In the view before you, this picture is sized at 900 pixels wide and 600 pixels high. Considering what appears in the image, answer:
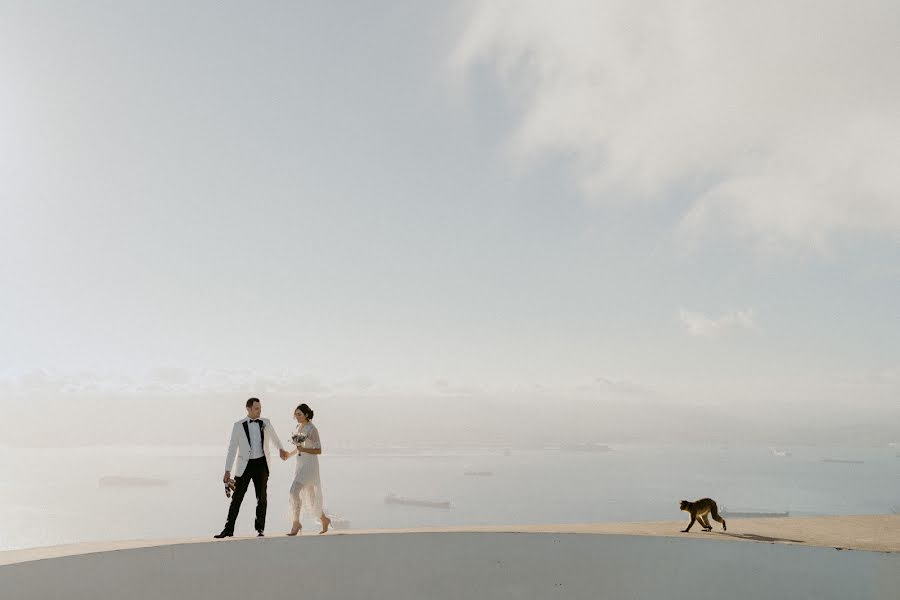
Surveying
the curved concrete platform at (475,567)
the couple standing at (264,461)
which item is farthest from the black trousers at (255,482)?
the curved concrete platform at (475,567)

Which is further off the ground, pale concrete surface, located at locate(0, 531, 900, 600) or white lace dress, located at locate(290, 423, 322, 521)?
white lace dress, located at locate(290, 423, 322, 521)

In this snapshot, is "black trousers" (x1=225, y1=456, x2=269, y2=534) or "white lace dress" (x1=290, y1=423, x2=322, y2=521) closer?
"black trousers" (x1=225, y1=456, x2=269, y2=534)

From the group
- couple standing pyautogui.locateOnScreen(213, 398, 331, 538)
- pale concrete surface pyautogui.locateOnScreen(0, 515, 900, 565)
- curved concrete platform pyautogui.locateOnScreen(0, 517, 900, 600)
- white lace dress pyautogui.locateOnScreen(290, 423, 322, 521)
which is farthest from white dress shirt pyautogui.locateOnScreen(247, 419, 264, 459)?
curved concrete platform pyautogui.locateOnScreen(0, 517, 900, 600)

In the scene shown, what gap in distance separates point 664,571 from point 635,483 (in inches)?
7976

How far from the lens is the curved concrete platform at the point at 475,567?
235 inches

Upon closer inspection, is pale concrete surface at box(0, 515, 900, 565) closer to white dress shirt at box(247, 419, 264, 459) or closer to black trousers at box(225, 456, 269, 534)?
black trousers at box(225, 456, 269, 534)

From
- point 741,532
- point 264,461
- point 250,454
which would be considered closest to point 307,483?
point 264,461

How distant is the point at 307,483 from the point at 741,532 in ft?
17.7

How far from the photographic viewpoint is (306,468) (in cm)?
824

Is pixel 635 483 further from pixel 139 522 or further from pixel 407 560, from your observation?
pixel 407 560

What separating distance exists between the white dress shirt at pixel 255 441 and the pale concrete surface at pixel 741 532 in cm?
98

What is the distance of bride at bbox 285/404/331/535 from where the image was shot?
26.6ft

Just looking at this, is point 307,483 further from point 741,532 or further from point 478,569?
point 741,532

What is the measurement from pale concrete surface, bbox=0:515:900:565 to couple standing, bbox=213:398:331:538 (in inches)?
15.0
